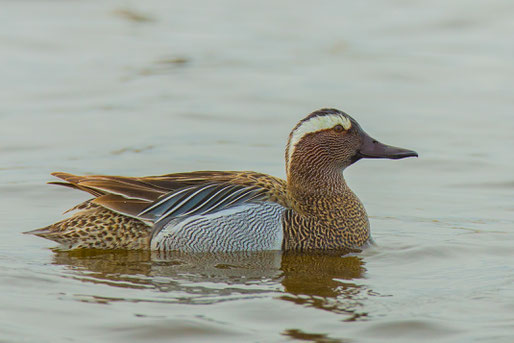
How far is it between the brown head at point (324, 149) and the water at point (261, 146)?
76 centimetres

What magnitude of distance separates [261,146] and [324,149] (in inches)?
142

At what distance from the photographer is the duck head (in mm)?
9406

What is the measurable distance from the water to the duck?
19 cm

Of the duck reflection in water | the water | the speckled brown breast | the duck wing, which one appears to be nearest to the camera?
the water

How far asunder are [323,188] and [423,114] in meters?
5.35

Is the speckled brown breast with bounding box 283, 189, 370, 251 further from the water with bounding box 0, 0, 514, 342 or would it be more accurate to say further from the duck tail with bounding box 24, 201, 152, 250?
the duck tail with bounding box 24, 201, 152, 250

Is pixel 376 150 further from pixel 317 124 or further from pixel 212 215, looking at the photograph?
pixel 212 215

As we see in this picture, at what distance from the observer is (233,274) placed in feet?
26.8

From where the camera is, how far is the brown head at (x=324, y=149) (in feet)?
30.9

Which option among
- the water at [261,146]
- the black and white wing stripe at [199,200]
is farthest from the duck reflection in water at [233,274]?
the black and white wing stripe at [199,200]

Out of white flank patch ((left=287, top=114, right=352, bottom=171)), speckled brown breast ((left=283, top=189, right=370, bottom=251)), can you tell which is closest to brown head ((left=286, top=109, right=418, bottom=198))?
white flank patch ((left=287, top=114, right=352, bottom=171))

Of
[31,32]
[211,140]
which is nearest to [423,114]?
[211,140]

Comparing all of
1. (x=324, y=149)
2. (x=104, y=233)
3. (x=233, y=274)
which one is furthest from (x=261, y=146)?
(x=233, y=274)

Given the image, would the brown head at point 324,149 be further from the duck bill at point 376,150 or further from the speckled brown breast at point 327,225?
the speckled brown breast at point 327,225
